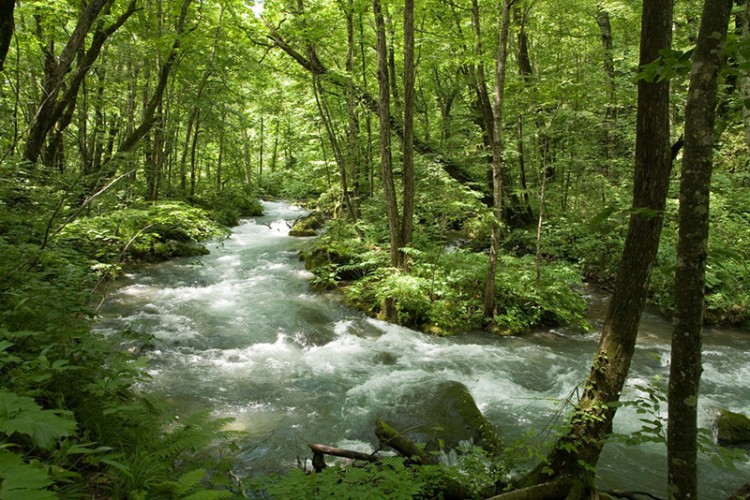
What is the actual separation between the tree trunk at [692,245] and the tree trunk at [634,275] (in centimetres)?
83

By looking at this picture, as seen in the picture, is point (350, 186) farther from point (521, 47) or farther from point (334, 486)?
point (334, 486)

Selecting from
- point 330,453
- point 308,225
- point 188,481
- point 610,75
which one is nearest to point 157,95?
point 308,225

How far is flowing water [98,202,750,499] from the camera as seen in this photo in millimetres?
5402

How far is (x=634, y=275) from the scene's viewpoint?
11.4 feet

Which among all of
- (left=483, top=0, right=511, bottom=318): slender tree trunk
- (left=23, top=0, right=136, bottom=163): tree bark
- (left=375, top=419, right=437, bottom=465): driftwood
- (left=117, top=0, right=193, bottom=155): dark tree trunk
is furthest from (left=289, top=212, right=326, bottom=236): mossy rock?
(left=375, top=419, right=437, bottom=465): driftwood

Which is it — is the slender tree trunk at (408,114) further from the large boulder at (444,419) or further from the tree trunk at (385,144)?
the large boulder at (444,419)

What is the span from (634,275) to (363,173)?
13579 millimetres

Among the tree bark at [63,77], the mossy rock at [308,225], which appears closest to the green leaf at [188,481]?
the tree bark at [63,77]

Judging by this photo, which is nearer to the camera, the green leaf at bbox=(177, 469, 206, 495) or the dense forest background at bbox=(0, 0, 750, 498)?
the green leaf at bbox=(177, 469, 206, 495)

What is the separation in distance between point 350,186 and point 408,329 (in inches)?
275

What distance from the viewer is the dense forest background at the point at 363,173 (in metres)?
3.41

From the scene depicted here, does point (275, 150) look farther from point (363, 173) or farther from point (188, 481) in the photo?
point (188, 481)

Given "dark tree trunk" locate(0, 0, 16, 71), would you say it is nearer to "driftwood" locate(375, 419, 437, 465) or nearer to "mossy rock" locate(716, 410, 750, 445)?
"driftwood" locate(375, 419, 437, 465)

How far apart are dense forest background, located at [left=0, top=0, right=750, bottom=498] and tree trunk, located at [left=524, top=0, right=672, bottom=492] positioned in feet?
3.19
